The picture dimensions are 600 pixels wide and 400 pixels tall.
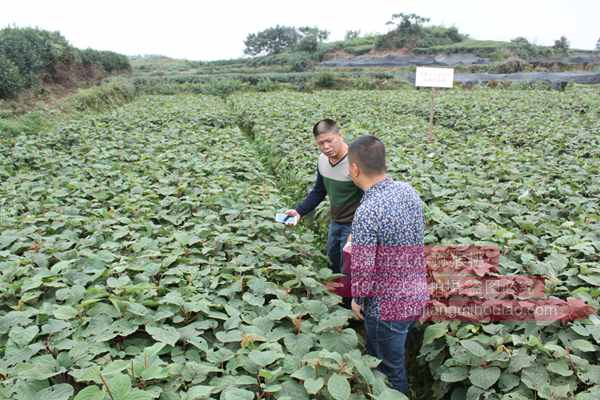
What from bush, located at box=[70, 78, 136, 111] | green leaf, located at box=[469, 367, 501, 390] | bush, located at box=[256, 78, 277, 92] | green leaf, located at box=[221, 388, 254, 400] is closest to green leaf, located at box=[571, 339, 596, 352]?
green leaf, located at box=[469, 367, 501, 390]

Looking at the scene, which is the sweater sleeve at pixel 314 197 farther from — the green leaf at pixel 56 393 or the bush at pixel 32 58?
the bush at pixel 32 58

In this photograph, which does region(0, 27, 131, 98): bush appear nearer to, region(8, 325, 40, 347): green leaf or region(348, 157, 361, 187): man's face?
region(8, 325, 40, 347): green leaf

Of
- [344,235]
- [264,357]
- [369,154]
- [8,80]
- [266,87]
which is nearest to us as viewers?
[264,357]

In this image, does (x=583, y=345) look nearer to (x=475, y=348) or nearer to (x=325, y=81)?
(x=475, y=348)

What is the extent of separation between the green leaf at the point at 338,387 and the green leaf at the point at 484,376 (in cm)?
72

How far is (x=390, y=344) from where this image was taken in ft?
7.54

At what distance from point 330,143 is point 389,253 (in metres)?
1.14

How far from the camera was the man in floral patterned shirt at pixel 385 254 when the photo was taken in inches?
83.5

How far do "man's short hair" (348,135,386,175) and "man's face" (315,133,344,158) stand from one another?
867mm

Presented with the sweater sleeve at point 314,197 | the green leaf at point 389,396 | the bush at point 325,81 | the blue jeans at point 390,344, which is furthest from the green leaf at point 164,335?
the bush at point 325,81

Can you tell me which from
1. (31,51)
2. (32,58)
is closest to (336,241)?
(32,58)

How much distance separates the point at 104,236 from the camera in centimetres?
330

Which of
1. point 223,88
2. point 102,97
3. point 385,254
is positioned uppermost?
point 223,88

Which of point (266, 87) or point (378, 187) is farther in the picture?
point (266, 87)
